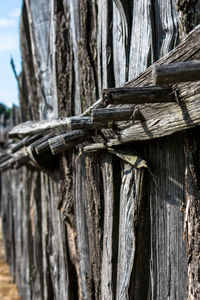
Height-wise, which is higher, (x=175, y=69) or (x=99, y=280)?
(x=175, y=69)

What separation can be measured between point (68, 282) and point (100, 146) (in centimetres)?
121

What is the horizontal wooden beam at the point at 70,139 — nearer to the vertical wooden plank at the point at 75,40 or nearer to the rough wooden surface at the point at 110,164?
the rough wooden surface at the point at 110,164

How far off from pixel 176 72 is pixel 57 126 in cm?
129

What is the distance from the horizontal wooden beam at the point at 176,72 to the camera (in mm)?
1032

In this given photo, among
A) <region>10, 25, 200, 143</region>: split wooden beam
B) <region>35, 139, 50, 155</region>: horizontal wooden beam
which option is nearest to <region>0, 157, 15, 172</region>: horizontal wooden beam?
<region>35, 139, 50, 155</region>: horizontal wooden beam

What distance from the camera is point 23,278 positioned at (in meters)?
4.25

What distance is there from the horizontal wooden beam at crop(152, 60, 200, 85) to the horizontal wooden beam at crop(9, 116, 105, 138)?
533 millimetres

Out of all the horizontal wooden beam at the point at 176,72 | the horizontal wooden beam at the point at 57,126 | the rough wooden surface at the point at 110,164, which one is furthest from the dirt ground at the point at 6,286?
the horizontal wooden beam at the point at 176,72

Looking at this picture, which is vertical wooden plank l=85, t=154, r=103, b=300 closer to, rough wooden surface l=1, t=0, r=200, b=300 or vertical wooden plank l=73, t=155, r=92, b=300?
rough wooden surface l=1, t=0, r=200, b=300

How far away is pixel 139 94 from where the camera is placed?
1.26 meters

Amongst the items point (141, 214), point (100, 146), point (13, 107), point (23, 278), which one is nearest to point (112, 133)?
point (100, 146)

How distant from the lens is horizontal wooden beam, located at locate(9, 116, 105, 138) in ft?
5.31

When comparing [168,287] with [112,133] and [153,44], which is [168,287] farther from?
[153,44]

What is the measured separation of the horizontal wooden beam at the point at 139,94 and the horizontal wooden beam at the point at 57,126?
28 centimetres
